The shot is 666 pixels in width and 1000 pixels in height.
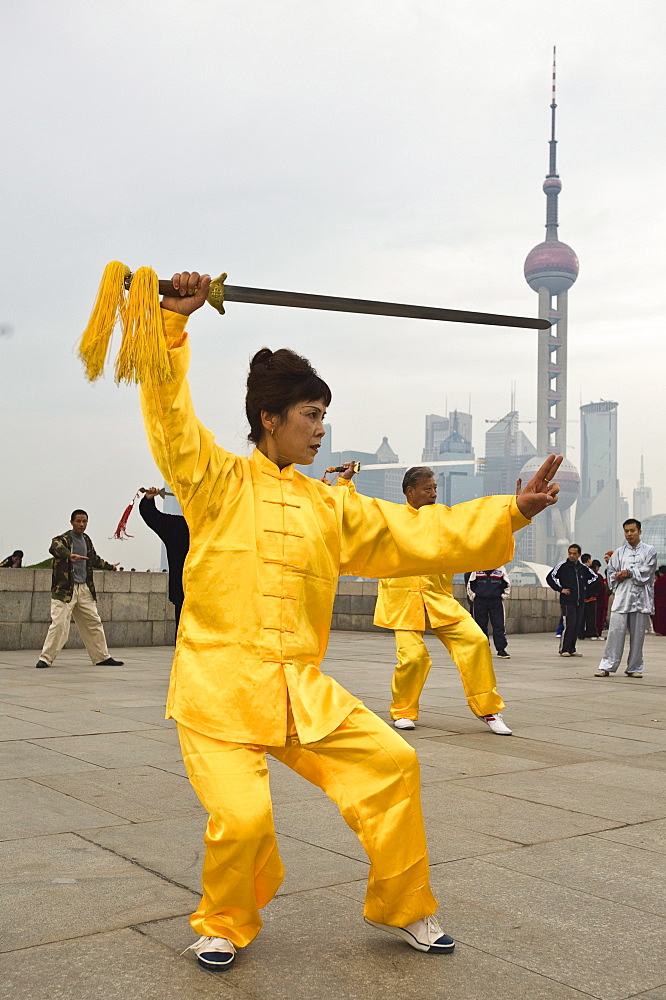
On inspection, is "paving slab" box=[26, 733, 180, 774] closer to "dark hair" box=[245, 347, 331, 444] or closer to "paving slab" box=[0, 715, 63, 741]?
"paving slab" box=[0, 715, 63, 741]

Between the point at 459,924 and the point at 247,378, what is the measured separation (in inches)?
71.4

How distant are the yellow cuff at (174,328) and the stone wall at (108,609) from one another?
434 inches

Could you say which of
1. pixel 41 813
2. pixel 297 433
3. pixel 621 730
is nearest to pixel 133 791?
pixel 41 813

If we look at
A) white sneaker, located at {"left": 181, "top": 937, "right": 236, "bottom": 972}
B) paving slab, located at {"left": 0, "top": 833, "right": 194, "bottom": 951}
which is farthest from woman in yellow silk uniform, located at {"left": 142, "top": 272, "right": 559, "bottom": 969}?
paving slab, located at {"left": 0, "top": 833, "right": 194, "bottom": 951}

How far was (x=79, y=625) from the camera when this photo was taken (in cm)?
1194

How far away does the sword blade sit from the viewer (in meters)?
3.12

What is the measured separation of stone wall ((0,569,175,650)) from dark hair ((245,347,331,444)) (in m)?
10.9

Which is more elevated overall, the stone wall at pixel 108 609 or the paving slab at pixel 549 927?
the stone wall at pixel 108 609

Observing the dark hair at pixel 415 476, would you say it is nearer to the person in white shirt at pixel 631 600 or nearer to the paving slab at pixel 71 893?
the paving slab at pixel 71 893

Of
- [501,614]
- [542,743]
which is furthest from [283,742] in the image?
[501,614]

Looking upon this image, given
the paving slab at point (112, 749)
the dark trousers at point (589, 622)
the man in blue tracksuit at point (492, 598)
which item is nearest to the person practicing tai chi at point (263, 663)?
the paving slab at point (112, 749)

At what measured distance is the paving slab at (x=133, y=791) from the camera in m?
4.63

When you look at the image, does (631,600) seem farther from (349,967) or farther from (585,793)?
(349,967)

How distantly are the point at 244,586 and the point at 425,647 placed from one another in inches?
170
